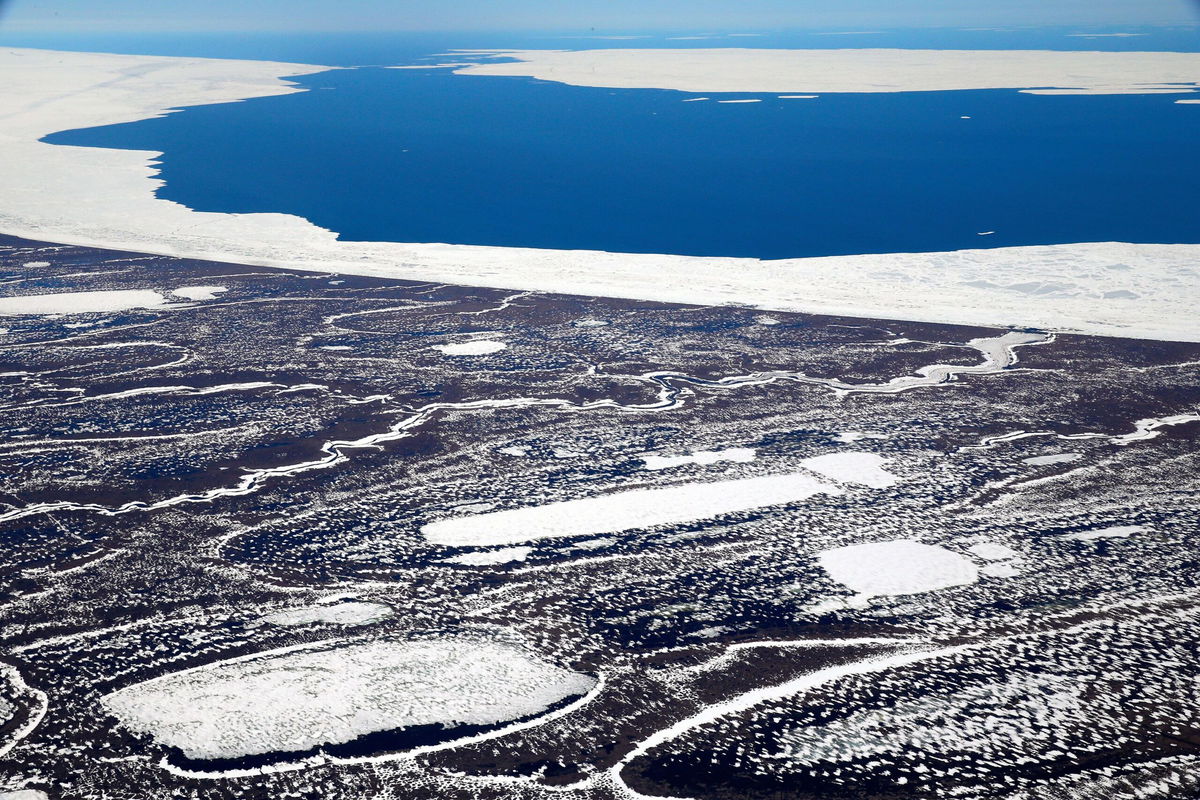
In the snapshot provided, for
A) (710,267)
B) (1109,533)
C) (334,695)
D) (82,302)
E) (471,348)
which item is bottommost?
(334,695)

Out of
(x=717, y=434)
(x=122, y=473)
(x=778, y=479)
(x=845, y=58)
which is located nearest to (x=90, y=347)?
(x=122, y=473)

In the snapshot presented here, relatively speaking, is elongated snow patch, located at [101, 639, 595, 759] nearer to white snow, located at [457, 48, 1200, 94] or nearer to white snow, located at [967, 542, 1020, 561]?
white snow, located at [967, 542, 1020, 561]

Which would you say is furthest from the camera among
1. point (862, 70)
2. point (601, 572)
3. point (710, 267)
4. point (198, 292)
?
point (862, 70)

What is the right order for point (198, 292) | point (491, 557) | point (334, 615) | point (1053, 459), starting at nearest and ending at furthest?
point (334, 615) < point (491, 557) < point (1053, 459) < point (198, 292)

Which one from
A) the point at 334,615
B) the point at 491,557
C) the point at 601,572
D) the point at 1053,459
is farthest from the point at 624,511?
the point at 1053,459

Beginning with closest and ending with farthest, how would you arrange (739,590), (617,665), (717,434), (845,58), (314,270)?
(617,665), (739,590), (717,434), (314,270), (845,58)

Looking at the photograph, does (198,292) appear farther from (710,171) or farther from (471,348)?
(710,171)

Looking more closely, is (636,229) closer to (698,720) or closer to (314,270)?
(314,270)
